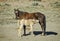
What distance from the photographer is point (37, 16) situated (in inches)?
599

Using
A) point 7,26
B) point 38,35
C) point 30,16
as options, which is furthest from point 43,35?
point 7,26

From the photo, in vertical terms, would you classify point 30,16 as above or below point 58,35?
above

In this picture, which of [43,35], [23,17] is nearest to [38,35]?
[43,35]

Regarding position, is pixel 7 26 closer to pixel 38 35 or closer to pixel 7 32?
pixel 7 32

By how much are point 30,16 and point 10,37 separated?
4.98 feet

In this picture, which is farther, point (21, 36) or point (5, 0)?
point (5, 0)

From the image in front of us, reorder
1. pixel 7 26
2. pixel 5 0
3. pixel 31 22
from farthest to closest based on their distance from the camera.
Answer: pixel 5 0
pixel 7 26
pixel 31 22

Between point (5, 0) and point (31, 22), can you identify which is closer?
point (31, 22)

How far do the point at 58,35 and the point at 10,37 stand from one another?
2.68 m

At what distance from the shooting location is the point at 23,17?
15.1 metres

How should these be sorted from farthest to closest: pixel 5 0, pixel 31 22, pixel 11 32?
pixel 5 0, pixel 11 32, pixel 31 22

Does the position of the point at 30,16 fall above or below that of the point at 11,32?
above

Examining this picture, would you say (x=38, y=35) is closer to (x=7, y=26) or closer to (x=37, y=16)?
(x=37, y=16)

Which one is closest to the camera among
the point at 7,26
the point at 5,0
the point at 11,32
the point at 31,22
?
the point at 31,22
